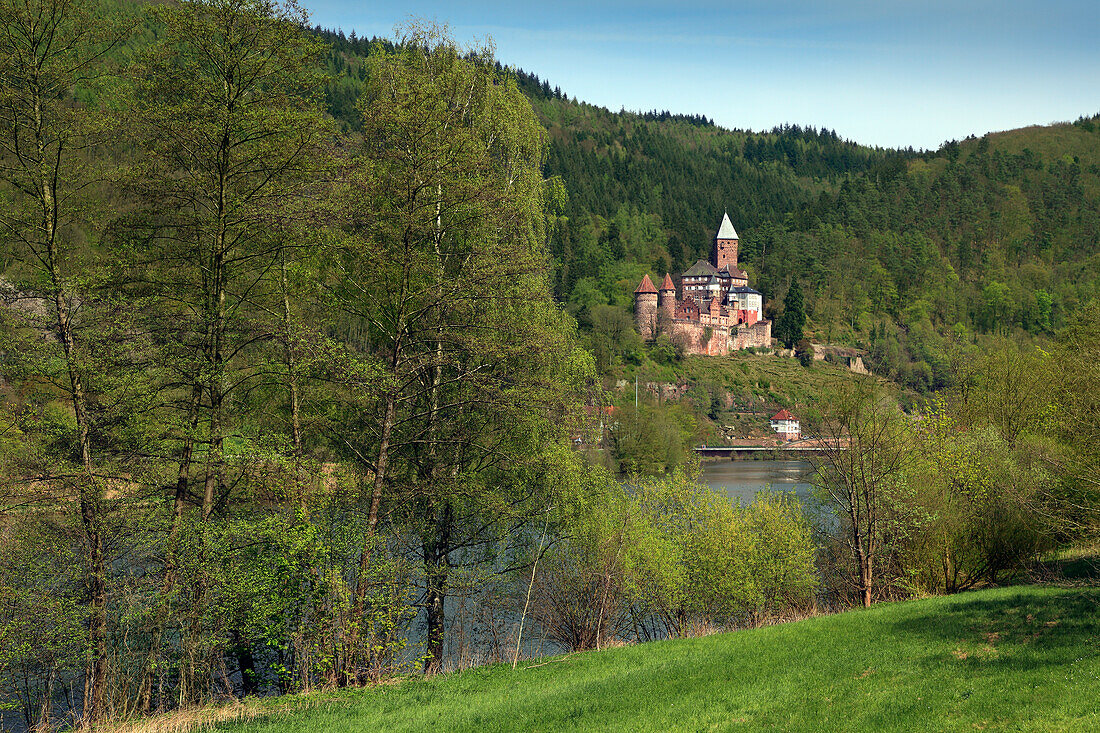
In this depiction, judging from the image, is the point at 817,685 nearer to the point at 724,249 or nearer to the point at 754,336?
the point at 754,336

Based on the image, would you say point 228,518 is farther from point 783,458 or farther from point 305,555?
point 783,458

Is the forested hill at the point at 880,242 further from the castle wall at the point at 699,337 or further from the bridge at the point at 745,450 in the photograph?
the bridge at the point at 745,450

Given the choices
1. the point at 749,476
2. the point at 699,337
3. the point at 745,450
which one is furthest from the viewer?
the point at 699,337

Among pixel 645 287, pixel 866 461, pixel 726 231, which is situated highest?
pixel 726 231

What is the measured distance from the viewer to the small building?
A: 4086 inches

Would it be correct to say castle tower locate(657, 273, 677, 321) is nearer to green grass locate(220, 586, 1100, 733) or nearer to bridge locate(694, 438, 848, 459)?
bridge locate(694, 438, 848, 459)

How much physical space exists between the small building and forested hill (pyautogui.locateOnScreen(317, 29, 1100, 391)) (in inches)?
726

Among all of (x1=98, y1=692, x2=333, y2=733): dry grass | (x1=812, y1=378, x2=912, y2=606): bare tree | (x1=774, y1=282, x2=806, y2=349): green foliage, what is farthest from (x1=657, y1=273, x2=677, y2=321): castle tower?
(x1=98, y1=692, x2=333, y2=733): dry grass

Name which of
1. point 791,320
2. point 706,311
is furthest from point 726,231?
point 706,311

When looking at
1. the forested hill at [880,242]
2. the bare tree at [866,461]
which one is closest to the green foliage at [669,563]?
the bare tree at [866,461]

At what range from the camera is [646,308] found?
Answer: 5064 inches

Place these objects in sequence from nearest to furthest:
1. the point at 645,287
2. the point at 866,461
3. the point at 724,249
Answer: the point at 866,461
the point at 645,287
the point at 724,249

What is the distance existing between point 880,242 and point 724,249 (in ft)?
104

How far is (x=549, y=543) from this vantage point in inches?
688
